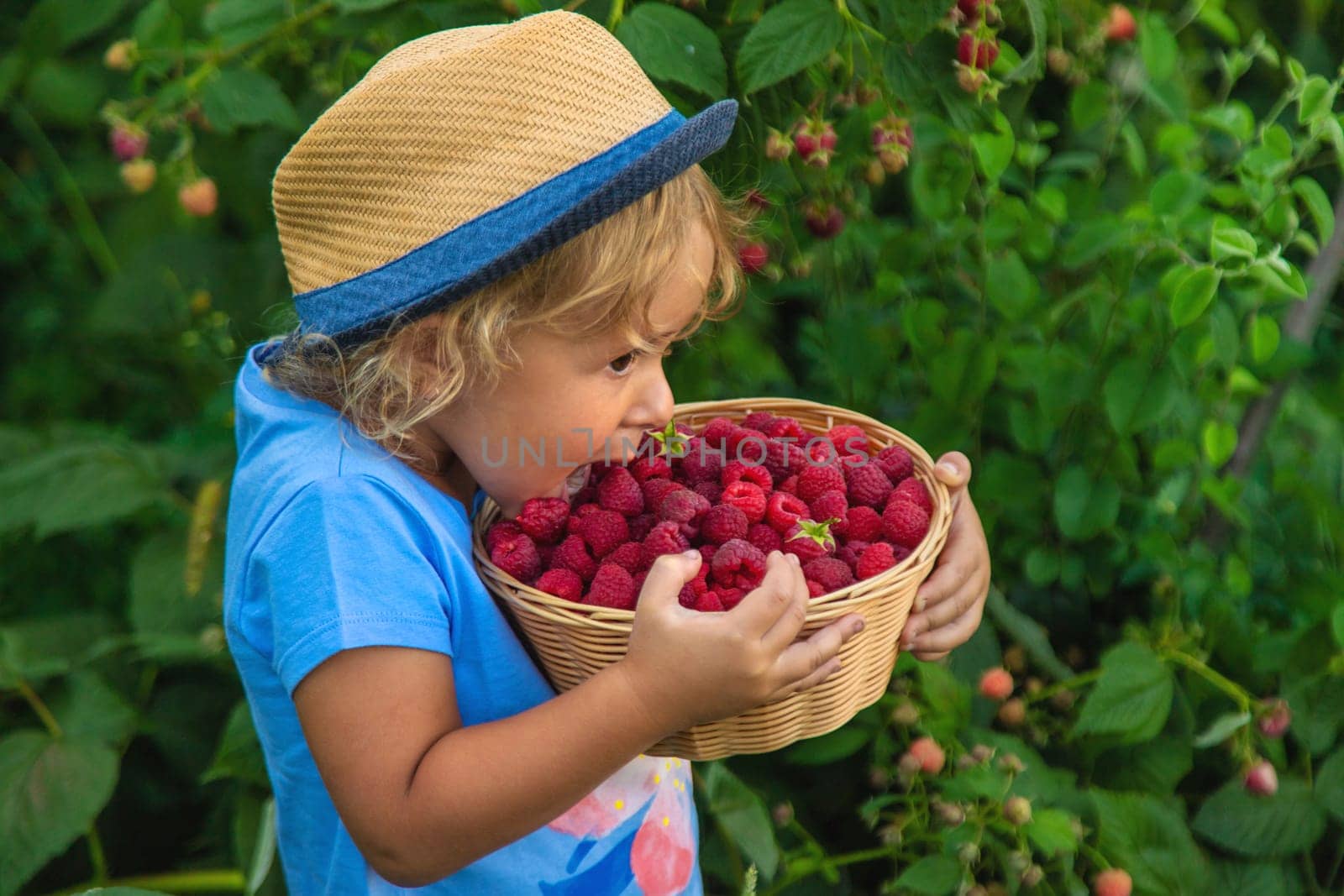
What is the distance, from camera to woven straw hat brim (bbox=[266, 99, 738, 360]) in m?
0.93

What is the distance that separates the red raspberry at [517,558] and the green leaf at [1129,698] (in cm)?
78

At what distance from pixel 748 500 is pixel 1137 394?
682 millimetres

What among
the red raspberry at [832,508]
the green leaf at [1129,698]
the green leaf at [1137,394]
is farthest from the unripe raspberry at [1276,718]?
the red raspberry at [832,508]

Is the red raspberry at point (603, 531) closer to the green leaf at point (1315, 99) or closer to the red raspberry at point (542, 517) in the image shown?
the red raspberry at point (542, 517)

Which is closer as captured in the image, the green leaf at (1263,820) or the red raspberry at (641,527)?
the red raspberry at (641,527)

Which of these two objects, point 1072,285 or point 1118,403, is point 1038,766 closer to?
point 1118,403

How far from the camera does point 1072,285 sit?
191 centimetres

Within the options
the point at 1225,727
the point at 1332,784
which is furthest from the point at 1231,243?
the point at 1332,784

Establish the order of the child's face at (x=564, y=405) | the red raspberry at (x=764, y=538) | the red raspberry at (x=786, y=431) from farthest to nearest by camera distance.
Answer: the red raspberry at (x=786, y=431) < the red raspberry at (x=764, y=538) < the child's face at (x=564, y=405)

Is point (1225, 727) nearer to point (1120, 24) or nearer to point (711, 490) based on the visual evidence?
point (711, 490)

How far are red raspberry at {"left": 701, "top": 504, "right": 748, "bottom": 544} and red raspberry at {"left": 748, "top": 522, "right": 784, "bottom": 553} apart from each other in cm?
1

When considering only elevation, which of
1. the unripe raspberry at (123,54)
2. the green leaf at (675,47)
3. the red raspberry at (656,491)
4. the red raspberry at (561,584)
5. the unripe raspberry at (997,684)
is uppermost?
the green leaf at (675,47)

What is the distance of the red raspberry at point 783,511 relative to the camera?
1.15 meters

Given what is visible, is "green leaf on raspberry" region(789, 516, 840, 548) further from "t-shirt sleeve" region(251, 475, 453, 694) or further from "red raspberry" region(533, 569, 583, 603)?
"t-shirt sleeve" region(251, 475, 453, 694)
